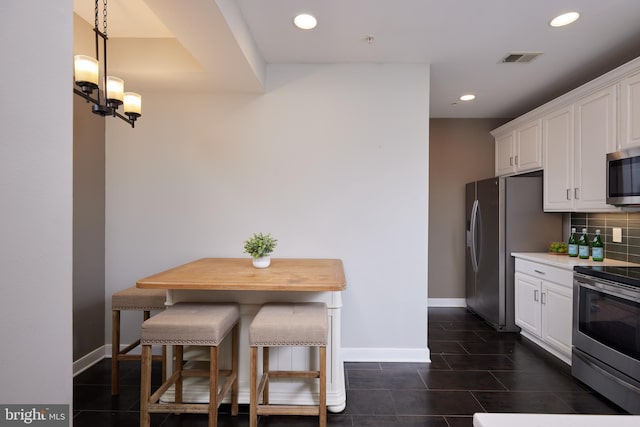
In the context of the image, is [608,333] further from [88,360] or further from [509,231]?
[88,360]

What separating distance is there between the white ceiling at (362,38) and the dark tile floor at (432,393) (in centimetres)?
237

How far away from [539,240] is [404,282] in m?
1.76

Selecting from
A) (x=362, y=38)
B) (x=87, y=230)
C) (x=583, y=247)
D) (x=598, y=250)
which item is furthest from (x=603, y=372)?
(x=87, y=230)

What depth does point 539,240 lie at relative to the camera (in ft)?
11.7

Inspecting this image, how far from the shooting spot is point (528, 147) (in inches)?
143

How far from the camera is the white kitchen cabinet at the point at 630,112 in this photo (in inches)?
94.7

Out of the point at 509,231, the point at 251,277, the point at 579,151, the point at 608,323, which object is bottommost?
the point at 608,323

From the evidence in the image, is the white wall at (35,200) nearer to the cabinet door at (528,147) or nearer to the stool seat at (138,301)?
the stool seat at (138,301)

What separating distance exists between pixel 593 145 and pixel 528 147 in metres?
0.85

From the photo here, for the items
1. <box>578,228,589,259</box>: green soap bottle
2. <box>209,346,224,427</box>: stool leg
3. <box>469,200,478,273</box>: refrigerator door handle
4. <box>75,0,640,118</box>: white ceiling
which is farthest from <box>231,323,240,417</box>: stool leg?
<box>578,228,589,259</box>: green soap bottle

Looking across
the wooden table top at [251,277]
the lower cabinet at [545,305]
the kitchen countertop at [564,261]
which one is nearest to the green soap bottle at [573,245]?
the kitchen countertop at [564,261]

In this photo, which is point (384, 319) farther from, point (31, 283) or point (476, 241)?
point (31, 283)

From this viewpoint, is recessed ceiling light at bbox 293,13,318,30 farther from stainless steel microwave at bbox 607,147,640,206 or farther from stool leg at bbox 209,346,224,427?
stainless steel microwave at bbox 607,147,640,206

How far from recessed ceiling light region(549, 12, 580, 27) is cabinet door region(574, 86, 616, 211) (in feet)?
2.51
